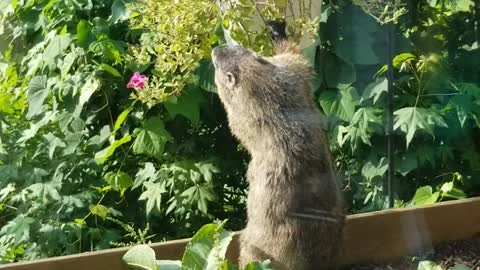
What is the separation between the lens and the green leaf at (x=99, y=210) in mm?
3268

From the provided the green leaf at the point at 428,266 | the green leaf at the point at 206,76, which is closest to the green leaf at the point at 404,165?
the green leaf at the point at 428,266

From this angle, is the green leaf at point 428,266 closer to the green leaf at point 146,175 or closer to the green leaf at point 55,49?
the green leaf at point 146,175

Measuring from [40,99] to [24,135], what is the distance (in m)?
0.18

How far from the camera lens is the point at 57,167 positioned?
339cm

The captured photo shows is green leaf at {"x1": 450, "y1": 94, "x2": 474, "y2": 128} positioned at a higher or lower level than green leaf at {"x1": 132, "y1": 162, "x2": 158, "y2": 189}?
higher

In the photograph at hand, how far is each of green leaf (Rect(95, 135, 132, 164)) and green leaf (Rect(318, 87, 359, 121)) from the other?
33.1 inches

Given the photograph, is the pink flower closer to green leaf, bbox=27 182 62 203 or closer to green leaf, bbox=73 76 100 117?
green leaf, bbox=73 76 100 117

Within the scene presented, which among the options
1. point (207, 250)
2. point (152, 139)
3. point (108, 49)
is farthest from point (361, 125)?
point (108, 49)

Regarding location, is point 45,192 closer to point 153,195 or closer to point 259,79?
point 153,195

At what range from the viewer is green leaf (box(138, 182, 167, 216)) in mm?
3334

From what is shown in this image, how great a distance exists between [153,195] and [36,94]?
70cm

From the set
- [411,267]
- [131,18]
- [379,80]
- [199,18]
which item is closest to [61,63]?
[131,18]

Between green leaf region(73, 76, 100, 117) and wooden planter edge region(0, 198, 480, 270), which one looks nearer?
wooden planter edge region(0, 198, 480, 270)

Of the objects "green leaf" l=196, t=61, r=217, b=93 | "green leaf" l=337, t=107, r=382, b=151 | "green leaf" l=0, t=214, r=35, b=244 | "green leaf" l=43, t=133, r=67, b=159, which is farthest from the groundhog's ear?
"green leaf" l=0, t=214, r=35, b=244
